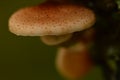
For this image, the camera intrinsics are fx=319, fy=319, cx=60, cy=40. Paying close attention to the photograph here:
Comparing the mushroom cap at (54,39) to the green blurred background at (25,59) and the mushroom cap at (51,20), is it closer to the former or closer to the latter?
the mushroom cap at (51,20)

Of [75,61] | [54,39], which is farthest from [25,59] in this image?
[54,39]

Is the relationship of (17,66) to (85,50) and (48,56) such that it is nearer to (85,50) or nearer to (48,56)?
(48,56)

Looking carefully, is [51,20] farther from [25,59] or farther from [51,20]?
[25,59]

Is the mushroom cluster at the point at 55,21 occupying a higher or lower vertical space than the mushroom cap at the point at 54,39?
higher

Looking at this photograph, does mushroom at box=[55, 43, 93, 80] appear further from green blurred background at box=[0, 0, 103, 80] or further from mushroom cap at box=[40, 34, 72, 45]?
green blurred background at box=[0, 0, 103, 80]

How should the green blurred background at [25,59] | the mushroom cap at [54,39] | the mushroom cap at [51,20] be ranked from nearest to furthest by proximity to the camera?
the mushroom cap at [51,20], the mushroom cap at [54,39], the green blurred background at [25,59]

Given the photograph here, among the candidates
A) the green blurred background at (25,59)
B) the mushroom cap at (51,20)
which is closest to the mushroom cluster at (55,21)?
the mushroom cap at (51,20)

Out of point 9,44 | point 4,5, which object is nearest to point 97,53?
point 4,5
